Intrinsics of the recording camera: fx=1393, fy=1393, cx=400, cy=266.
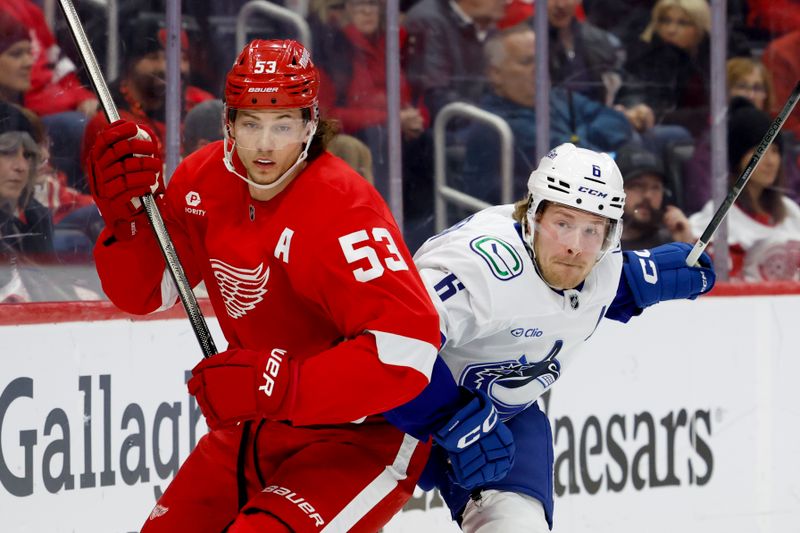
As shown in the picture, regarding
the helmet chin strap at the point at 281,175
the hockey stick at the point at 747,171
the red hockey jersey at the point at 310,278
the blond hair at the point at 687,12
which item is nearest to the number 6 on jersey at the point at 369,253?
the red hockey jersey at the point at 310,278

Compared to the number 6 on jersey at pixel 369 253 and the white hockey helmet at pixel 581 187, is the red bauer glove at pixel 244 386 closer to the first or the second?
the number 6 on jersey at pixel 369 253

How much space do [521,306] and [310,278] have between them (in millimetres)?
484

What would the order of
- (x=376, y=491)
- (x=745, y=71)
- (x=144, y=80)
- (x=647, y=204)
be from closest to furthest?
(x=376, y=491)
(x=144, y=80)
(x=647, y=204)
(x=745, y=71)

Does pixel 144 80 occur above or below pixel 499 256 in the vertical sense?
above

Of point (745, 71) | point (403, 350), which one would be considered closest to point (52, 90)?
point (403, 350)

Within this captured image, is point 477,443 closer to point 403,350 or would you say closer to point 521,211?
point 403,350

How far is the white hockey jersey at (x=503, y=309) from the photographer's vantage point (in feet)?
8.92

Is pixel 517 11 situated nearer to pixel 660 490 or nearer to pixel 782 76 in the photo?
pixel 782 76

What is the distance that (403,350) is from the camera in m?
2.41

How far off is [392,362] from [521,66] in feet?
6.85

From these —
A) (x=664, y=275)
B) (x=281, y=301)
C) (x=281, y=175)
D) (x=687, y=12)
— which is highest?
(x=687, y=12)

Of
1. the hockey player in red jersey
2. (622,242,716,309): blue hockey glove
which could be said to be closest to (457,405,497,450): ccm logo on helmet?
the hockey player in red jersey

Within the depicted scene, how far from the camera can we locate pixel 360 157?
4051 mm

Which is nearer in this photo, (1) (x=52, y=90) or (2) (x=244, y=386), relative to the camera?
(2) (x=244, y=386)
